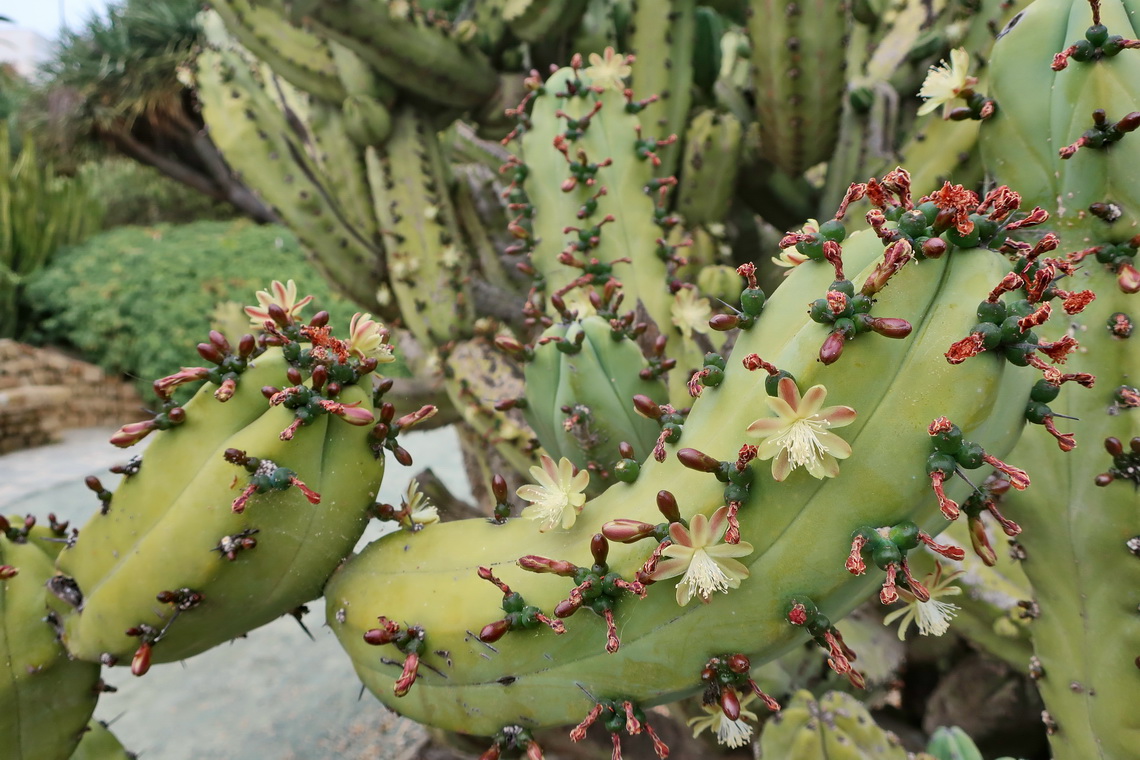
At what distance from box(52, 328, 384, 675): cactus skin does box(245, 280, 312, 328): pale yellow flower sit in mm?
60

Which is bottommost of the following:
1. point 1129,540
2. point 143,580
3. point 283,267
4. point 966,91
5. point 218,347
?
point 283,267

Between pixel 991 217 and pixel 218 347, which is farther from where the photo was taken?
pixel 218 347

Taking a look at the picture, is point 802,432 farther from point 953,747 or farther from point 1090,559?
point 953,747

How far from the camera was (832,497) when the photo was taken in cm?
73

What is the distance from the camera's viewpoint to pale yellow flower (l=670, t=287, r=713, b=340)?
145cm

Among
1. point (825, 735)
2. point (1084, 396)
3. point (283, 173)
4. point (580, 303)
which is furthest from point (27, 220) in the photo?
point (1084, 396)

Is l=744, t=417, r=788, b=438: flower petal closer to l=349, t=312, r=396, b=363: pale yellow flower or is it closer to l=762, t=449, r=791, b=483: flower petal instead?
l=762, t=449, r=791, b=483: flower petal

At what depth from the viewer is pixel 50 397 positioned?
645cm

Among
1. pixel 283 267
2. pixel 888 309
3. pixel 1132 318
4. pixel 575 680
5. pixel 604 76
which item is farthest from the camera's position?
pixel 283 267

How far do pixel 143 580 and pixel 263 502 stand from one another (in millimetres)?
191

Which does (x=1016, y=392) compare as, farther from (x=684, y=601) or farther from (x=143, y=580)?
(x=143, y=580)

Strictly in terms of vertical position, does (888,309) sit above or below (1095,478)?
above

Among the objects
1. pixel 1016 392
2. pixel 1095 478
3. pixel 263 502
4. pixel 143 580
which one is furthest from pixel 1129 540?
pixel 143 580

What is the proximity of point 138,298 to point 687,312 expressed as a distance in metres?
7.68
